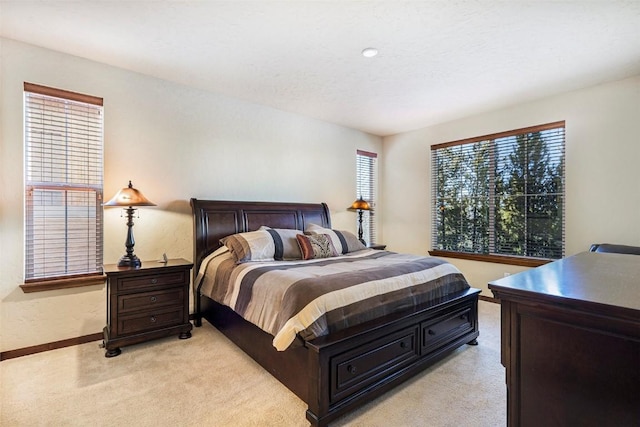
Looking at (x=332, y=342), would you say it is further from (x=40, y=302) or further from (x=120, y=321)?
(x=40, y=302)

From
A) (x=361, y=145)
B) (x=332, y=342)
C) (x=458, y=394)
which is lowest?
(x=458, y=394)

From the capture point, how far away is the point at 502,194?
426cm

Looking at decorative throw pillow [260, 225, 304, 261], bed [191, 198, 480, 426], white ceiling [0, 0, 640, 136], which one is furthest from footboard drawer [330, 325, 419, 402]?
white ceiling [0, 0, 640, 136]

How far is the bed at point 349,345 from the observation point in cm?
181

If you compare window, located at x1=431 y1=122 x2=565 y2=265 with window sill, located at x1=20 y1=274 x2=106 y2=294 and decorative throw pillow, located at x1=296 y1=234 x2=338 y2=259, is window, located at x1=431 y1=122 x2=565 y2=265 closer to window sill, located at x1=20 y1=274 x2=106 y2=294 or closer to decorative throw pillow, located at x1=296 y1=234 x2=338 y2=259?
decorative throw pillow, located at x1=296 y1=234 x2=338 y2=259

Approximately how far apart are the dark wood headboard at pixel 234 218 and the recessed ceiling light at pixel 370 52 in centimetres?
213

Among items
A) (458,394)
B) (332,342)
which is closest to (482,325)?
(458,394)

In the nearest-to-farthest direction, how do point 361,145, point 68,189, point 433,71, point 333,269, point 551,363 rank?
point 551,363 < point 333,269 < point 68,189 < point 433,71 < point 361,145

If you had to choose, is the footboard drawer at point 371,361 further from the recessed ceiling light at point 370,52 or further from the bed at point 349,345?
the recessed ceiling light at point 370,52

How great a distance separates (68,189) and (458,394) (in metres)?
3.73

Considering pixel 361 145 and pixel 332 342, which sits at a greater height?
pixel 361 145

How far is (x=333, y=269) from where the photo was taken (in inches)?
103

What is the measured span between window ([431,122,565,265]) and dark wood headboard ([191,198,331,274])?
7.23ft

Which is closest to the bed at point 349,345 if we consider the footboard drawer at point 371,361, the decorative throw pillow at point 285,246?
the footboard drawer at point 371,361
